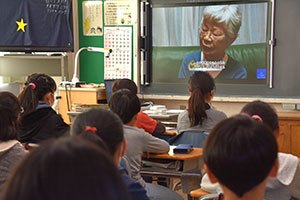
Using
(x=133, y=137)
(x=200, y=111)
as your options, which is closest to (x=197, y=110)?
(x=200, y=111)

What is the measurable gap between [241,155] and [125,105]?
1.35 meters

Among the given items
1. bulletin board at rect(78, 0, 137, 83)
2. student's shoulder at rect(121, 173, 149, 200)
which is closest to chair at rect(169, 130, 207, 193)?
student's shoulder at rect(121, 173, 149, 200)

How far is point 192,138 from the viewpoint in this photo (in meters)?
2.92

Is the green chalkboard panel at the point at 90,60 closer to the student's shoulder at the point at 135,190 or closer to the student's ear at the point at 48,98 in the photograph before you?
the student's ear at the point at 48,98

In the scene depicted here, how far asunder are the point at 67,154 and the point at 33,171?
48mm

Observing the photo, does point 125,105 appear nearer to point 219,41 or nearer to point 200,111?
point 200,111

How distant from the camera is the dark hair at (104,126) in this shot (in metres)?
1.37

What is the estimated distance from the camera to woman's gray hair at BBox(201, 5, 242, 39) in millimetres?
5070

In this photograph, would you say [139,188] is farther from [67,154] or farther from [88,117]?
[67,154]

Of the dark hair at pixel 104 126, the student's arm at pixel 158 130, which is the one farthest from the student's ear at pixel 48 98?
the dark hair at pixel 104 126

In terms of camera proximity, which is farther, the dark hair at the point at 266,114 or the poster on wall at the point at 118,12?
the poster on wall at the point at 118,12

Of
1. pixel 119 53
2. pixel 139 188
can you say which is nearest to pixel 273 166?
pixel 139 188

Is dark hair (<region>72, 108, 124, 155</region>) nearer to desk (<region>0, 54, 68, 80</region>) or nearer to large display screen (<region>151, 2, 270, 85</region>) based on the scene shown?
large display screen (<region>151, 2, 270, 85</region>)

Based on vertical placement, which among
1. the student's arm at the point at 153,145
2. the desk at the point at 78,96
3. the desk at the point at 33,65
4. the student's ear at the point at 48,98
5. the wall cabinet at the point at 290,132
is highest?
the desk at the point at 33,65
